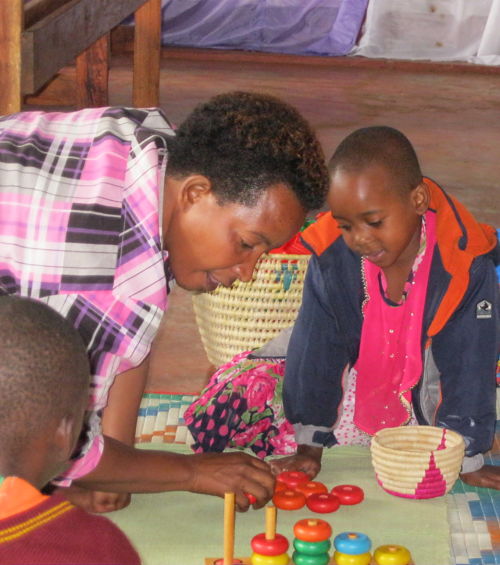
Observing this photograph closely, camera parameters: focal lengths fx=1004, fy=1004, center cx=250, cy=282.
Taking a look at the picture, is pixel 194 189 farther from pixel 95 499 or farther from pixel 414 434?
pixel 414 434

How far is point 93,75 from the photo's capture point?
12.5ft

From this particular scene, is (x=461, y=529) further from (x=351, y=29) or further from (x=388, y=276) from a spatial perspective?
(x=351, y=29)

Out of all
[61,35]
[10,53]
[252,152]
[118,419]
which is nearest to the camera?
[252,152]

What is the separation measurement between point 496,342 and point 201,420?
0.59m

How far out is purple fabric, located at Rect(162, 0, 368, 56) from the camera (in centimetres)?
802

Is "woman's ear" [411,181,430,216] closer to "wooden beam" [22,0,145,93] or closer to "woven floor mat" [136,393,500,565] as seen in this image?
"woven floor mat" [136,393,500,565]

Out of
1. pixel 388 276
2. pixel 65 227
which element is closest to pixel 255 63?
pixel 388 276

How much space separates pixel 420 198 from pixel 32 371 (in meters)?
1.08

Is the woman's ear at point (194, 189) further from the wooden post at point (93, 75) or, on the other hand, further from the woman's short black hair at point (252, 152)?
the wooden post at point (93, 75)

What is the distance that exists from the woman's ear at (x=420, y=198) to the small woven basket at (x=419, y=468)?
0.41 m

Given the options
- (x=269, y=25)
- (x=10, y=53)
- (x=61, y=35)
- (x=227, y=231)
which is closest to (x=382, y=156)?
(x=227, y=231)

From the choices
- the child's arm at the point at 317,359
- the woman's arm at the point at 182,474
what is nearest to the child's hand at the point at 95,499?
the woman's arm at the point at 182,474

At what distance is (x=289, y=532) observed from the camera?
167 cm

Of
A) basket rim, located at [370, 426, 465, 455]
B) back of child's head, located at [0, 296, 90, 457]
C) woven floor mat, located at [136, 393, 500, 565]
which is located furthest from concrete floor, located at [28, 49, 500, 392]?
back of child's head, located at [0, 296, 90, 457]
